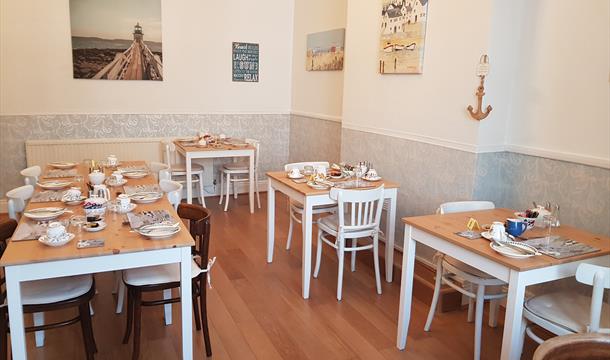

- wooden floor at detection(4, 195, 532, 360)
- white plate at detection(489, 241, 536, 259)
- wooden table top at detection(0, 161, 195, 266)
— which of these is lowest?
wooden floor at detection(4, 195, 532, 360)

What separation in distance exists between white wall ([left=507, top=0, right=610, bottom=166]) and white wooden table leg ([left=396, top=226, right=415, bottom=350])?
1.20 meters

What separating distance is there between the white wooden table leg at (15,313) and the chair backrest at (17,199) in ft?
3.40

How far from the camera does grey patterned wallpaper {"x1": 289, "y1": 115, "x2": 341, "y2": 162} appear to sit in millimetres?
5523

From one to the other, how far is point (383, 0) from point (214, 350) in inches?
119

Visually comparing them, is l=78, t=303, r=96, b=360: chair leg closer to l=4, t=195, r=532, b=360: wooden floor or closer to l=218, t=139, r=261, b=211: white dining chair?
l=4, t=195, r=532, b=360: wooden floor

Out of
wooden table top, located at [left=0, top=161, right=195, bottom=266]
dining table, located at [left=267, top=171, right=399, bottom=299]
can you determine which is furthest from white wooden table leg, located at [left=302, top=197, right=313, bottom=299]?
wooden table top, located at [left=0, top=161, right=195, bottom=266]

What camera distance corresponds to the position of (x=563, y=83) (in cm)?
298

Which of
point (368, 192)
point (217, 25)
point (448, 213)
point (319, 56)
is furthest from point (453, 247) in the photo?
point (217, 25)

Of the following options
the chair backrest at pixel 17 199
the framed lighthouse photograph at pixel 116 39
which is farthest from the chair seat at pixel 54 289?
the framed lighthouse photograph at pixel 116 39

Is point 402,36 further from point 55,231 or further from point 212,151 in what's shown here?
point 55,231

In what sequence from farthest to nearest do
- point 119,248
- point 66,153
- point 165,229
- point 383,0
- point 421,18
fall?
point 66,153
point 383,0
point 421,18
point 165,229
point 119,248

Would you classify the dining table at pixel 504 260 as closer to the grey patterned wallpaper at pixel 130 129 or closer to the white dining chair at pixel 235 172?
the white dining chair at pixel 235 172

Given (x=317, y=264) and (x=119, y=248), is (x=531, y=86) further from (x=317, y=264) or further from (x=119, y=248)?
(x=119, y=248)

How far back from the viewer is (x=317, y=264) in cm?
374
